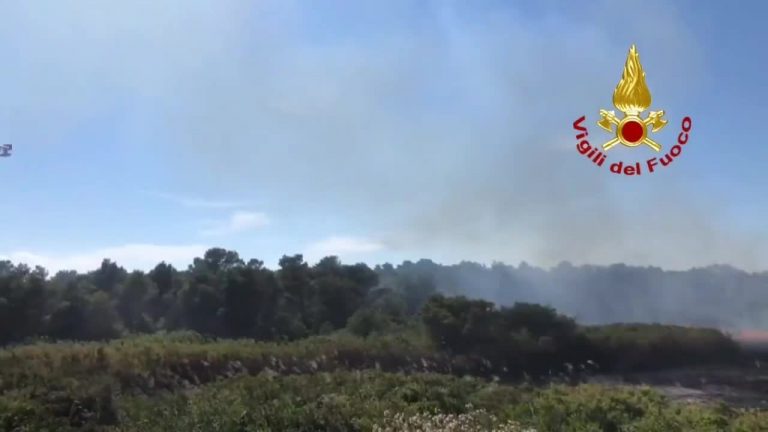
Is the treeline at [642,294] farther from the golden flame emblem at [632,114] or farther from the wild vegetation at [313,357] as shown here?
the golden flame emblem at [632,114]

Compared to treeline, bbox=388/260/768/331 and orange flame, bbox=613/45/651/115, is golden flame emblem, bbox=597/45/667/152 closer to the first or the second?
orange flame, bbox=613/45/651/115

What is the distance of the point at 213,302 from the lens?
112 feet

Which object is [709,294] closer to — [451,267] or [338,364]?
[338,364]

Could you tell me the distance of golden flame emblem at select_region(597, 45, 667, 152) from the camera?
27.6ft

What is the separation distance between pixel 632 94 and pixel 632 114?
23 centimetres

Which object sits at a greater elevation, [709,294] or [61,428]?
[709,294]

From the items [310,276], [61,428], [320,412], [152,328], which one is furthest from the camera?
[310,276]

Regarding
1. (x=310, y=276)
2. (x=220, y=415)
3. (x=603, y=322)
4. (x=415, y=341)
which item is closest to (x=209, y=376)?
(x=415, y=341)

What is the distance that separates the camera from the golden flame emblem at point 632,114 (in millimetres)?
8406

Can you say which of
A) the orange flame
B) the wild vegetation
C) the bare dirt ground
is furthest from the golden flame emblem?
the bare dirt ground

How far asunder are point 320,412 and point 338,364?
11053 mm

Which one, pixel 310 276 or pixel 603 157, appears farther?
pixel 310 276

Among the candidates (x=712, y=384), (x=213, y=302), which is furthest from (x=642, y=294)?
(x=213, y=302)

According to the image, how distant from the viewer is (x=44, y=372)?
49.7ft
